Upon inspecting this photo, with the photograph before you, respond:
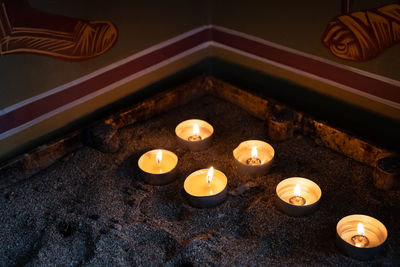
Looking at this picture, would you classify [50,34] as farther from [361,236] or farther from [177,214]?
[361,236]

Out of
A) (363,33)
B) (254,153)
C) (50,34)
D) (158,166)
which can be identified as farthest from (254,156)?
(50,34)

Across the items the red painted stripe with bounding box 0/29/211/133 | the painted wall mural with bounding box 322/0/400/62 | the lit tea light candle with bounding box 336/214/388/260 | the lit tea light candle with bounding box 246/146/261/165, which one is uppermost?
the painted wall mural with bounding box 322/0/400/62

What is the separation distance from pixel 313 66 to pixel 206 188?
0.91 m

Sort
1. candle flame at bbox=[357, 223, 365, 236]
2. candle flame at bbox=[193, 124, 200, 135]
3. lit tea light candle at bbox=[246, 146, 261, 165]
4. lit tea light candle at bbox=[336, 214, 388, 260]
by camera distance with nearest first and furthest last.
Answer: lit tea light candle at bbox=[336, 214, 388, 260] < candle flame at bbox=[357, 223, 365, 236] < lit tea light candle at bbox=[246, 146, 261, 165] < candle flame at bbox=[193, 124, 200, 135]

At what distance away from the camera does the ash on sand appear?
6.42 feet

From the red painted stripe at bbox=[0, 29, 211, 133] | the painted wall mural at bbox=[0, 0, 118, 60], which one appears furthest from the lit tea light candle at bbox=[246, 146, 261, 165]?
the painted wall mural at bbox=[0, 0, 118, 60]

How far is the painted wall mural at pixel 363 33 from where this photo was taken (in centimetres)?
214

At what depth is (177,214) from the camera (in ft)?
7.12

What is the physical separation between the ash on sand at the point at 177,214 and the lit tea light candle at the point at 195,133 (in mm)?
54

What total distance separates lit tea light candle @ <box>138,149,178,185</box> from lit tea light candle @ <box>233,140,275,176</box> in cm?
34

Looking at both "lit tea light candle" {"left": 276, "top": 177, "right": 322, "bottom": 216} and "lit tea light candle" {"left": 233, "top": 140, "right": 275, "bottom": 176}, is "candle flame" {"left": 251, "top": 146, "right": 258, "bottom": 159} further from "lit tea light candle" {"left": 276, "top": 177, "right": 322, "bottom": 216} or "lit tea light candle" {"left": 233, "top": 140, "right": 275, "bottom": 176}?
"lit tea light candle" {"left": 276, "top": 177, "right": 322, "bottom": 216}

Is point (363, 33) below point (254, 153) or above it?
above

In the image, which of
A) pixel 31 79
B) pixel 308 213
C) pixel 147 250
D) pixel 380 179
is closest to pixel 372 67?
pixel 380 179

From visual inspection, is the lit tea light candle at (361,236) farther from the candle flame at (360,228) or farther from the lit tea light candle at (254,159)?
the lit tea light candle at (254,159)
